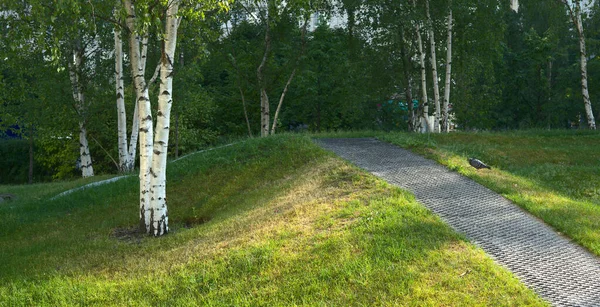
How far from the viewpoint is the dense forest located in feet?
73.3

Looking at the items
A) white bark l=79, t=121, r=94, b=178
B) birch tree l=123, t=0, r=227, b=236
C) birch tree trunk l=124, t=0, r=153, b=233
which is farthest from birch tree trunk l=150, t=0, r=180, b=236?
white bark l=79, t=121, r=94, b=178

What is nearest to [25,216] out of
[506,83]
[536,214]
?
[536,214]

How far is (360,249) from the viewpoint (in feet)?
25.7

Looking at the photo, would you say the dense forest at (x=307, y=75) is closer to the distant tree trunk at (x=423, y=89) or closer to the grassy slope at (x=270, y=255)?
the distant tree trunk at (x=423, y=89)

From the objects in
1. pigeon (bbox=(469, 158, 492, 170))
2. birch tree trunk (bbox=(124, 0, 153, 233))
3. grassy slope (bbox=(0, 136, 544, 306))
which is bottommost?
grassy slope (bbox=(0, 136, 544, 306))

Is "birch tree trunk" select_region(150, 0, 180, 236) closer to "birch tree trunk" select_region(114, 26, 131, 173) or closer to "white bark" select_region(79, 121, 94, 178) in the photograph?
"birch tree trunk" select_region(114, 26, 131, 173)

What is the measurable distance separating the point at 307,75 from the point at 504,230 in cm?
2109

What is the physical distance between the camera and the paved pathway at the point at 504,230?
6.83 m

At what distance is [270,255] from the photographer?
8047mm

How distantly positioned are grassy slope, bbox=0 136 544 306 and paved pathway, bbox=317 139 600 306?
15.1 inches

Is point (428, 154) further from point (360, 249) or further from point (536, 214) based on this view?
point (360, 249)

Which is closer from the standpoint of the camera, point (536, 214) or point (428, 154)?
point (536, 214)

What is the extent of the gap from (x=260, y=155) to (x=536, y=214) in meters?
8.18

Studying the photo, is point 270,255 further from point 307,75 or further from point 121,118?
point 307,75
